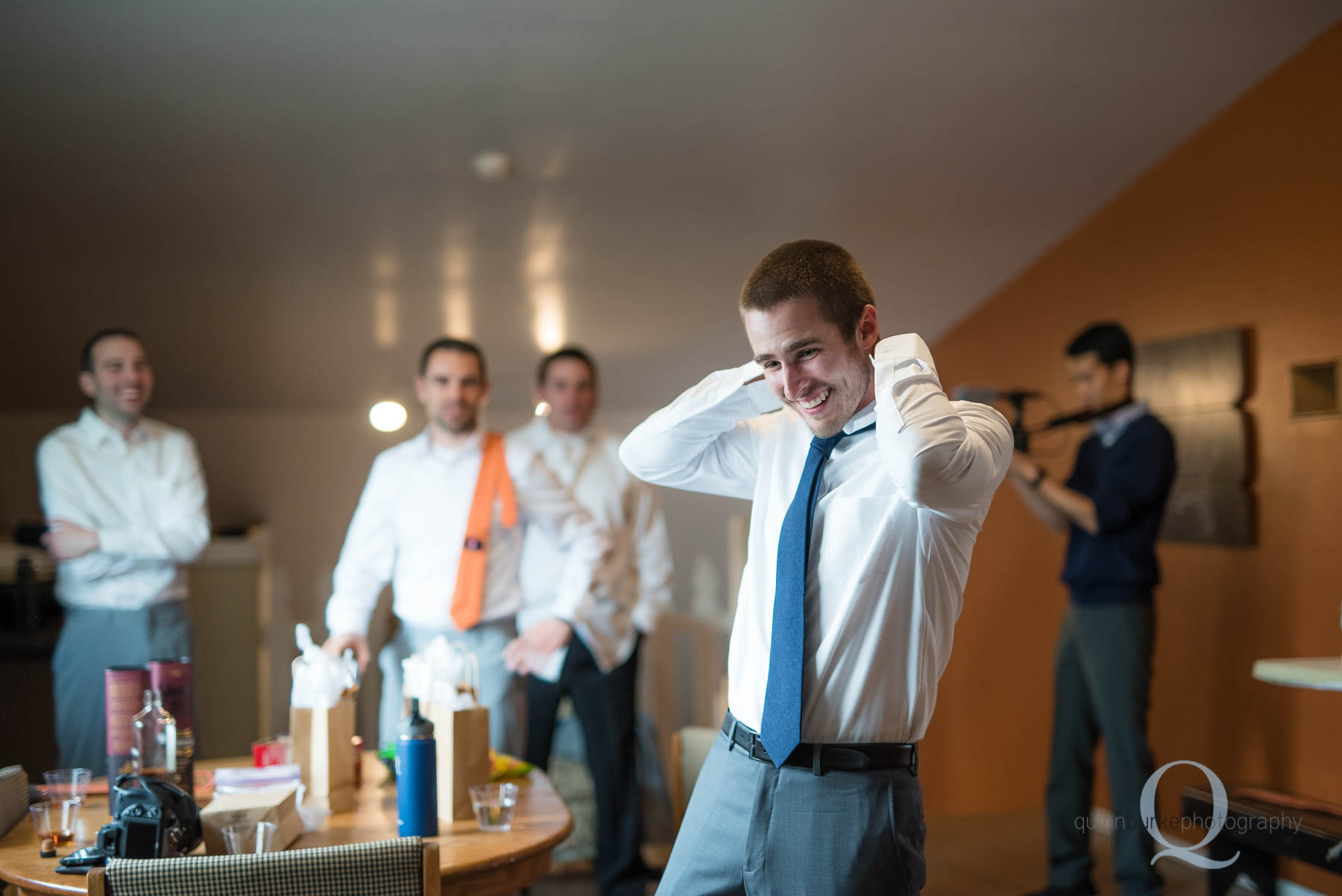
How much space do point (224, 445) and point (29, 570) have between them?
4.04ft

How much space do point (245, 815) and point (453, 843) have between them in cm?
30

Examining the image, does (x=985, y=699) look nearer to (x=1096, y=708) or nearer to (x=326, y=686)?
(x=1096, y=708)

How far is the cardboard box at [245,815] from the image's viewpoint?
1526mm

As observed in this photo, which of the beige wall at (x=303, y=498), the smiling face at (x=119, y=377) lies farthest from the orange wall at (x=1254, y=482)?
the smiling face at (x=119, y=377)

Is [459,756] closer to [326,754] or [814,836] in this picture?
[326,754]

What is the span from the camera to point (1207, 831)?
9.50ft

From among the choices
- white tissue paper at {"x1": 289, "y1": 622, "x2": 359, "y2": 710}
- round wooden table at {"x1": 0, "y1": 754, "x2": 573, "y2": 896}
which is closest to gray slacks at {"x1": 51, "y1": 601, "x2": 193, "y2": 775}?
round wooden table at {"x1": 0, "y1": 754, "x2": 573, "y2": 896}

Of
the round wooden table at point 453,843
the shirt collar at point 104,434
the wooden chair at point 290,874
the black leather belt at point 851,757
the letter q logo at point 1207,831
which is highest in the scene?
the shirt collar at point 104,434

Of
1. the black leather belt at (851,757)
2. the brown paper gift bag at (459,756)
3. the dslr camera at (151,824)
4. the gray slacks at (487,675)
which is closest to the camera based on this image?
the black leather belt at (851,757)

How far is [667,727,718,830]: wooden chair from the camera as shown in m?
2.02

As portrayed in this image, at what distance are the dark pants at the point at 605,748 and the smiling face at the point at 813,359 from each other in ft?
5.51

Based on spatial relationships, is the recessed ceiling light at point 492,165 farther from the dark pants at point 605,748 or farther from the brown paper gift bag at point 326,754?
the brown paper gift bag at point 326,754

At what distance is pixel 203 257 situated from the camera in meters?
3.30

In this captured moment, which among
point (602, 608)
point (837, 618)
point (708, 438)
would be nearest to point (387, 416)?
point (602, 608)
